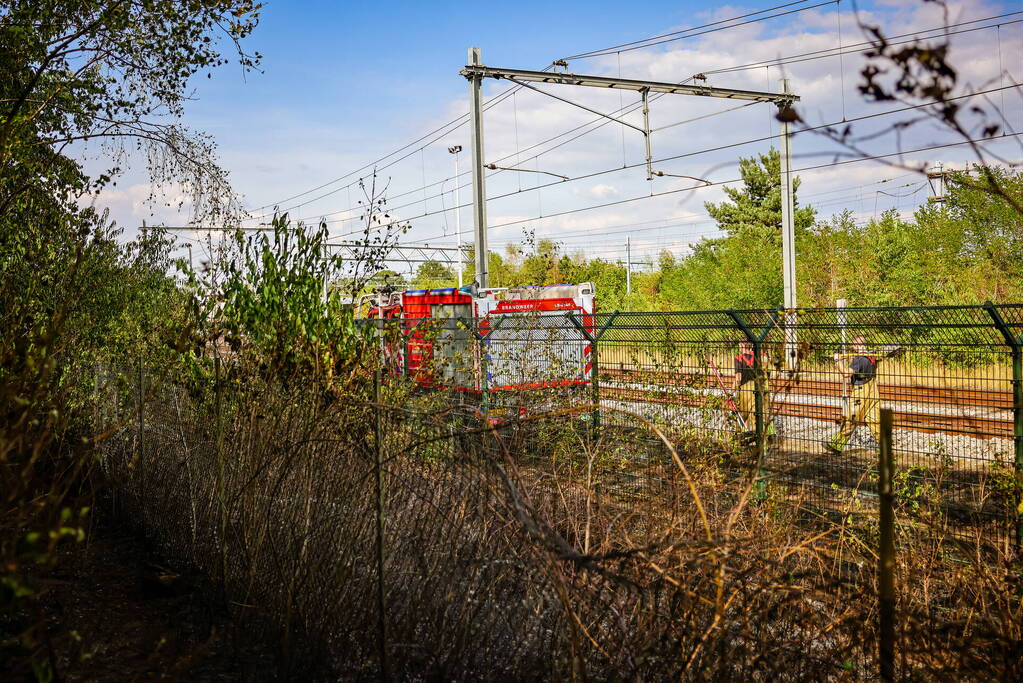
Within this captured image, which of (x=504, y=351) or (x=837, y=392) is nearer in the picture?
(x=837, y=392)

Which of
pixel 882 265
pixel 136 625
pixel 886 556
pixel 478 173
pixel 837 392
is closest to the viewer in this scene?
pixel 886 556

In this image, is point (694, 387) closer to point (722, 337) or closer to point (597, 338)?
point (722, 337)

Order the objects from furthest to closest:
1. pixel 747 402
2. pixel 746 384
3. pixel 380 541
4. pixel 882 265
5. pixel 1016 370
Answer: pixel 882 265 → pixel 746 384 → pixel 747 402 → pixel 1016 370 → pixel 380 541

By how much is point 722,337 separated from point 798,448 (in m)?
1.20

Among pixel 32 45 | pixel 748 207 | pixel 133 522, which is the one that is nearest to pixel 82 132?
pixel 32 45

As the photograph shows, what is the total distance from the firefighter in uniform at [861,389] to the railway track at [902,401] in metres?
0.11

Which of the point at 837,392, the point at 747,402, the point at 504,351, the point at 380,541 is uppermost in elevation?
the point at 504,351

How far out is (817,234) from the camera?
108ft

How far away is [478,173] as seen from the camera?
14.1 m

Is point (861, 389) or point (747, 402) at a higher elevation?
point (861, 389)

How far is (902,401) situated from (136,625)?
5728 mm

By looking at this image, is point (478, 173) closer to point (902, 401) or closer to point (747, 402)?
point (747, 402)

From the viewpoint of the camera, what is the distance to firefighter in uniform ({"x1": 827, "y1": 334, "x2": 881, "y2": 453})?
6.72 metres

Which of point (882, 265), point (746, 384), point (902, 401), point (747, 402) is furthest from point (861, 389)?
point (882, 265)
